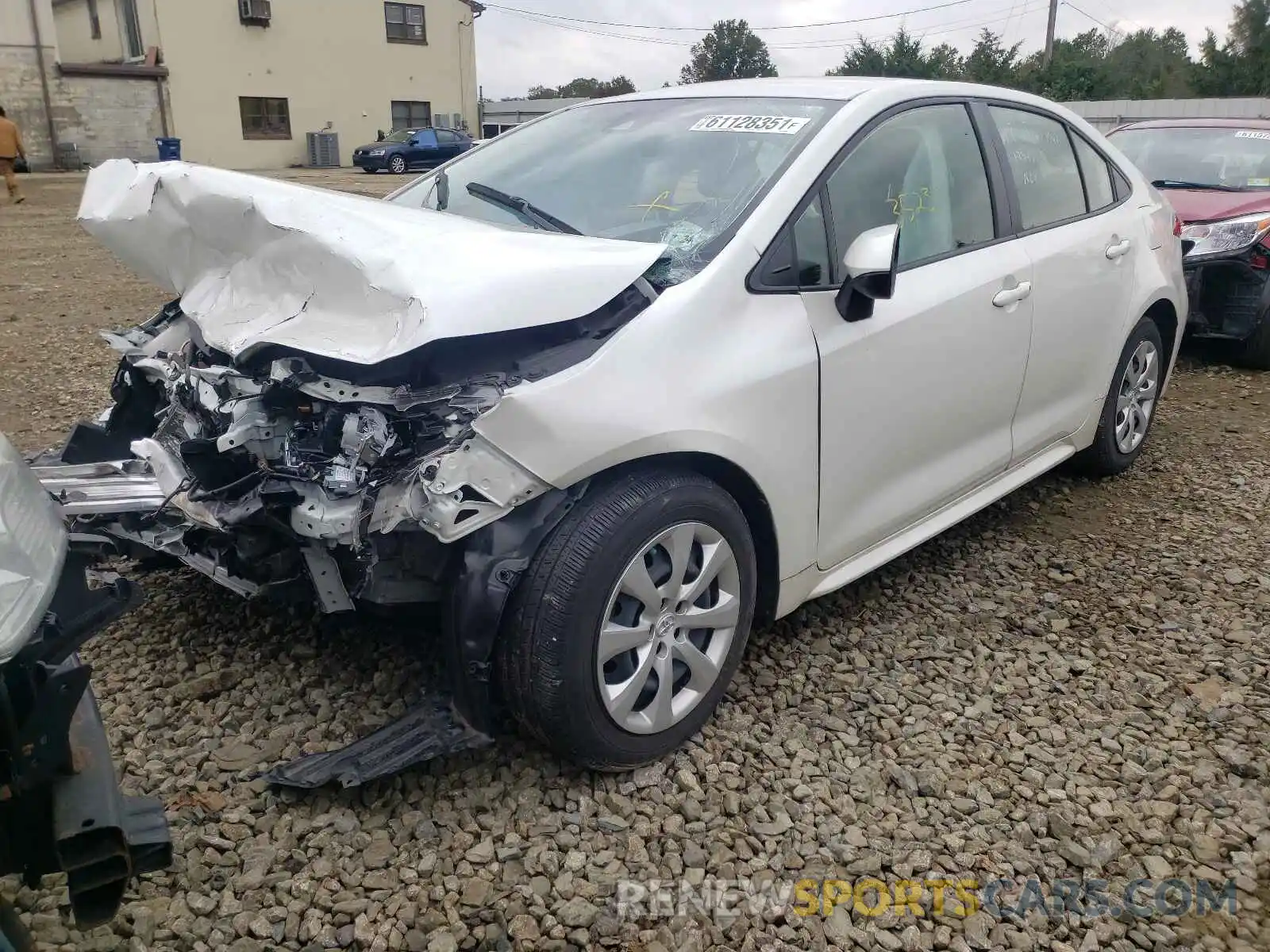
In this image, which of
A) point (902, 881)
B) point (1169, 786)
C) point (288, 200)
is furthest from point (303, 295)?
point (1169, 786)

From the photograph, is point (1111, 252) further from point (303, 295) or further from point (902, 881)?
point (303, 295)

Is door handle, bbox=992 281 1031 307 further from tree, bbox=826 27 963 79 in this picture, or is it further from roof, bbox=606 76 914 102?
tree, bbox=826 27 963 79

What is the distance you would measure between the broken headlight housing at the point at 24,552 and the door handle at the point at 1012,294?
280 centimetres

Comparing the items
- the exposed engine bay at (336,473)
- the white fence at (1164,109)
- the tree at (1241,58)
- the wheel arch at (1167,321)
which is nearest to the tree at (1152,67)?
the tree at (1241,58)

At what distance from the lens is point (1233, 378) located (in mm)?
6754

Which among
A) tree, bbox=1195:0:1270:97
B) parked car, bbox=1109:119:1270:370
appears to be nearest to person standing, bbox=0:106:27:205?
parked car, bbox=1109:119:1270:370

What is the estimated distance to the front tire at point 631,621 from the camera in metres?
2.31

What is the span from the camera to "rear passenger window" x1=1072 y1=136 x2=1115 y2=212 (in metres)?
4.08

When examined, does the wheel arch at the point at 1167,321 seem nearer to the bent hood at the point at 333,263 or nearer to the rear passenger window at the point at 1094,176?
the rear passenger window at the point at 1094,176

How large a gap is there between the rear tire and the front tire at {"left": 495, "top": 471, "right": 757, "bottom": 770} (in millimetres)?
5662

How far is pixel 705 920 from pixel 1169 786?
4.38 ft

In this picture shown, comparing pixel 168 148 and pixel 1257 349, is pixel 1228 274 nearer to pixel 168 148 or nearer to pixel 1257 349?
pixel 1257 349

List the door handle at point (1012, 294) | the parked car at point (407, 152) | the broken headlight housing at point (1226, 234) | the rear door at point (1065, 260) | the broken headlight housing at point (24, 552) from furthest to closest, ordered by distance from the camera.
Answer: the parked car at point (407, 152) → the broken headlight housing at point (1226, 234) → the rear door at point (1065, 260) → the door handle at point (1012, 294) → the broken headlight housing at point (24, 552)

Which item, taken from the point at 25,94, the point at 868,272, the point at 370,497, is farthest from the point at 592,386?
the point at 25,94
